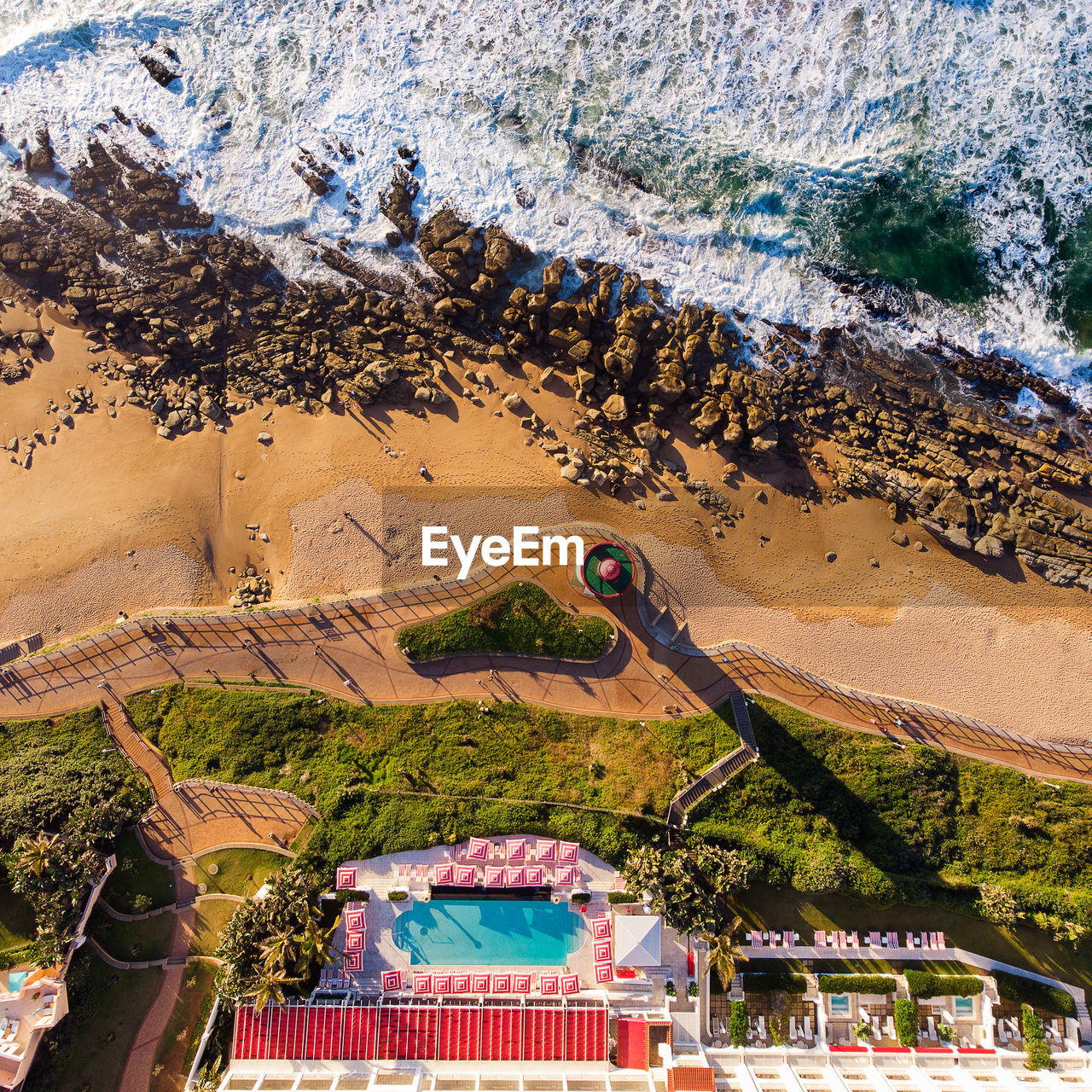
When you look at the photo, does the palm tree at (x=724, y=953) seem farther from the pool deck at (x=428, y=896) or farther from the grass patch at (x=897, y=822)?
the grass patch at (x=897, y=822)

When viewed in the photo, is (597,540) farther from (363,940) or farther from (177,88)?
(177,88)

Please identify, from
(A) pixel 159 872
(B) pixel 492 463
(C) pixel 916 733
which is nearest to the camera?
(A) pixel 159 872

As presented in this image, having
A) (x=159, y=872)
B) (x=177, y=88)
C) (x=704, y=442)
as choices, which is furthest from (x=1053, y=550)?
(x=177, y=88)

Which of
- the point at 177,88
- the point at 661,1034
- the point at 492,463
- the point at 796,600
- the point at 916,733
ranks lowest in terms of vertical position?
the point at 661,1034

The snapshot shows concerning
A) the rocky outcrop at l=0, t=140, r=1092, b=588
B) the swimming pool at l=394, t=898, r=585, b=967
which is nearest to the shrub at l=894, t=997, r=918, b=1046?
the swimming pool at l=394, t=898, r=585, b=967

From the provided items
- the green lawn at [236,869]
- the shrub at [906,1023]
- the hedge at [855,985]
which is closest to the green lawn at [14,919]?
the green lawn at [236,869]

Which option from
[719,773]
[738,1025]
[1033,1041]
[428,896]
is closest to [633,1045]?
[738,1025]
